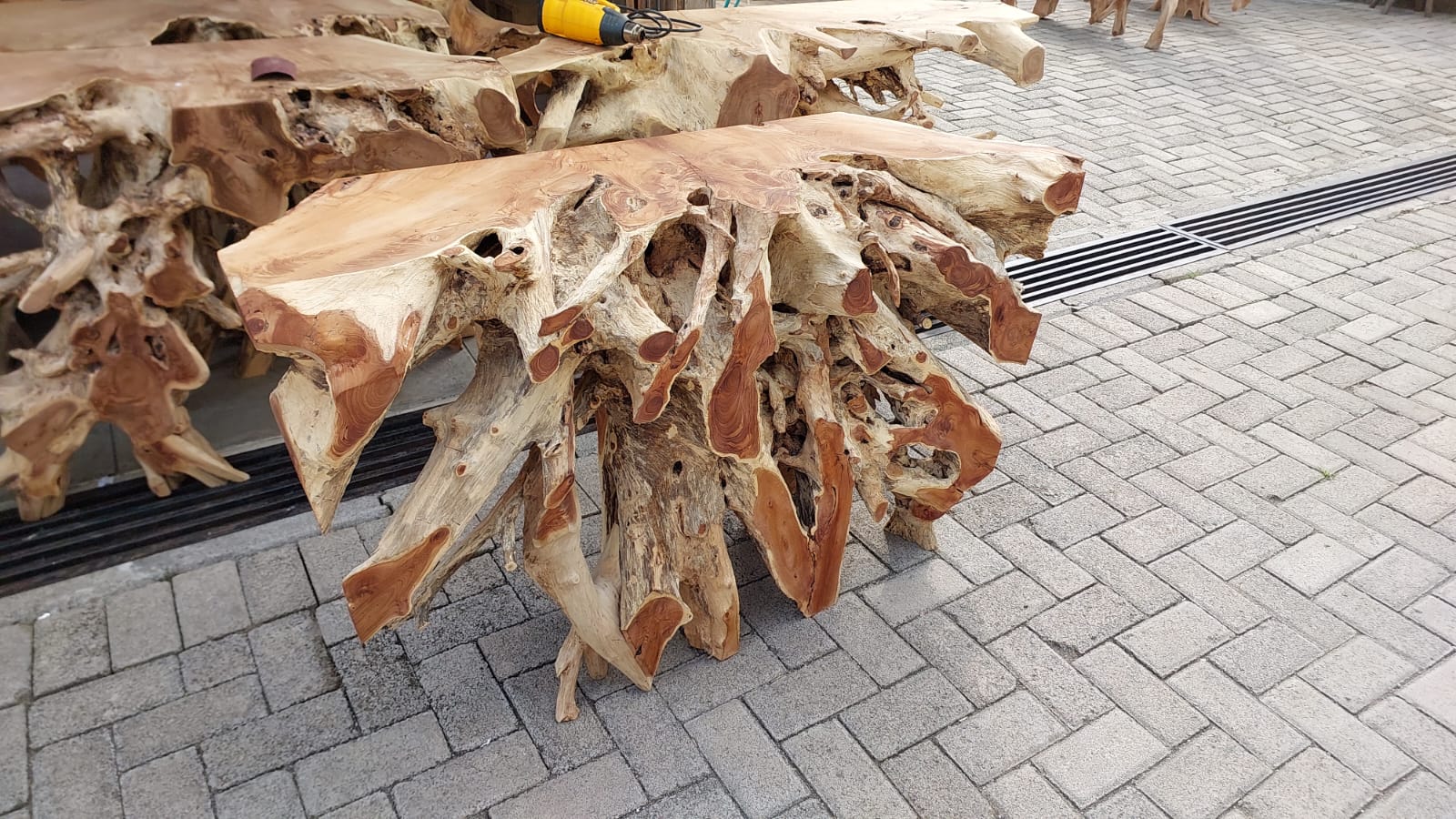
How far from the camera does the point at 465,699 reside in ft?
8.27

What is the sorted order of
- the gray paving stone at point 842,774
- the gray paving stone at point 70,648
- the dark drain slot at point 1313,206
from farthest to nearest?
the dark drain slot at point 1313,206, the gray paving stone at point 70,648, the gray paving stone at point 842,774

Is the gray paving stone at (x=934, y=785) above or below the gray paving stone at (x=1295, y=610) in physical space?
below

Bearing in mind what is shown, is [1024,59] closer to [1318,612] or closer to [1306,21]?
[1318,612]

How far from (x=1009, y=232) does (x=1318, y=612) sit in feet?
4.79

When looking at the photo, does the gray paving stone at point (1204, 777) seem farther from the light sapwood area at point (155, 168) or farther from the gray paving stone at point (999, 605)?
the light sapwood area at point (155, 168)

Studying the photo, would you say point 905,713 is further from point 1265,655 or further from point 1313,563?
point 1313,563

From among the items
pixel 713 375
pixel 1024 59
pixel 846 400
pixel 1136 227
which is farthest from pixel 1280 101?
pixel 713 375

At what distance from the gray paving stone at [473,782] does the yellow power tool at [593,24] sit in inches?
87.8

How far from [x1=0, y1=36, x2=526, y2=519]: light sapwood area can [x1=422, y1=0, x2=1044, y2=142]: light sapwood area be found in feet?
0.95

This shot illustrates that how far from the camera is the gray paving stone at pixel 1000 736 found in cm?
242

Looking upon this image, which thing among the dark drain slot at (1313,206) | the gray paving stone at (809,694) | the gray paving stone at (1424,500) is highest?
the dark drain slot at (1313,206)

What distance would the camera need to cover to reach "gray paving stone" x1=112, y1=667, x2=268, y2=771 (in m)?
2.35

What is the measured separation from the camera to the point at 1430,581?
10.1ft

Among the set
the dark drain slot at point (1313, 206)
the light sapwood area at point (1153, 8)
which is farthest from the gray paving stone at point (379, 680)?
the light sapwood area at point (1153, 8)
